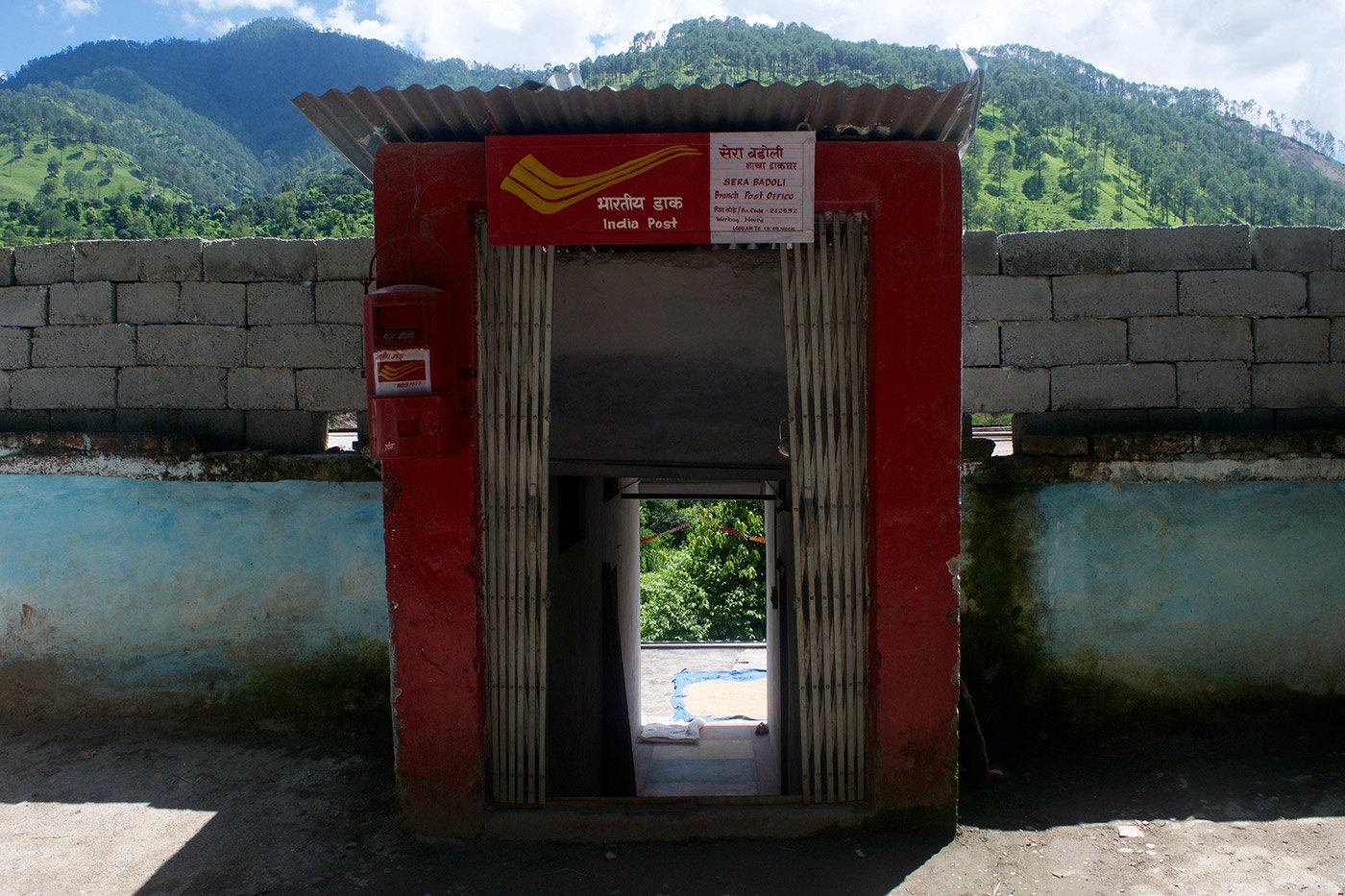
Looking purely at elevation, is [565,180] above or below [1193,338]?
above

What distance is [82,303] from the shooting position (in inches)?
238

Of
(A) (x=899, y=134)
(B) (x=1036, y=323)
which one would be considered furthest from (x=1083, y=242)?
(A) (x=899, y=134)

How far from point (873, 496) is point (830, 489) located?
0.22 meters

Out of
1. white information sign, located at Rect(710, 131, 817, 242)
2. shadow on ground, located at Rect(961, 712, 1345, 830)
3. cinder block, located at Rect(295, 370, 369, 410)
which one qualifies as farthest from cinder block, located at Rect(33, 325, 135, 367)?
shadow on ground, located at Rect(961, 712, 1345, 830)

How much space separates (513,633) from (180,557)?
8.93 feet

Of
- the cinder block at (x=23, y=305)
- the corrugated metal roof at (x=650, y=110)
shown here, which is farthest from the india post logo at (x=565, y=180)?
the cinder block at (x=23, y=305)

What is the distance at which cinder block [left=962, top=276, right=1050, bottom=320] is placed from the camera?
563 centimetres

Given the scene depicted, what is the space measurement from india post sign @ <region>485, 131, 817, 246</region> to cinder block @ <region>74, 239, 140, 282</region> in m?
3.09

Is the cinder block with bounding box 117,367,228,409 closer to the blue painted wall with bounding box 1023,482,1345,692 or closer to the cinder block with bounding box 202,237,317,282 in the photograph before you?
the cinder block with bounding box 202,237,317,282

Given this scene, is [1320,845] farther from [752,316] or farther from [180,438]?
[180,438]

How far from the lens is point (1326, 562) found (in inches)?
219

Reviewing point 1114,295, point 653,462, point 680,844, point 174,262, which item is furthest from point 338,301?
point 1114,295

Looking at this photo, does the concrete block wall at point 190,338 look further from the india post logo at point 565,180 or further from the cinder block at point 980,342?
the cinder block at point 980,342

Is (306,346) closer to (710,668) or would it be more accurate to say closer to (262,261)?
(262,261)
